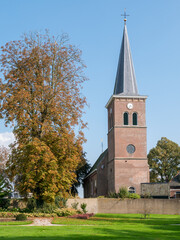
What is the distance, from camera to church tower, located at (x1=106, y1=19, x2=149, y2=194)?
162ft

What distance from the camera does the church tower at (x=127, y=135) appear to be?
49.5m

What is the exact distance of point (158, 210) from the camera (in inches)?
1548

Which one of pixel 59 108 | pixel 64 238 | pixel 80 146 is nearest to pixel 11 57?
pixel 59 108

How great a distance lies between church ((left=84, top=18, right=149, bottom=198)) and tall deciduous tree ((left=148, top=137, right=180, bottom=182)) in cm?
1654

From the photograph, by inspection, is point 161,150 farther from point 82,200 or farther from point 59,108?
point 59,108

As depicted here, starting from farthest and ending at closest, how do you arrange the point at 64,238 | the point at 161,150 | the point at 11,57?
the point at 161,150 → the point at 11,57 → the point at 64,238

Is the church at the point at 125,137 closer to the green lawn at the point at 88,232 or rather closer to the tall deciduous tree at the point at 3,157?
the tall deciduous tree at the point at 3,157

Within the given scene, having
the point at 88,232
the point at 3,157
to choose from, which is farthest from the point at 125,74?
the point at 88,232

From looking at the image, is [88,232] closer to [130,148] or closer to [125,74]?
[130,148]

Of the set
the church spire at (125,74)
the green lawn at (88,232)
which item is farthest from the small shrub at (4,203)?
the church spire at (125,74)

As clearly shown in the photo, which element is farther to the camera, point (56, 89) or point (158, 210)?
point (158, 210)

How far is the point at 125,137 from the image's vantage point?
169 ft

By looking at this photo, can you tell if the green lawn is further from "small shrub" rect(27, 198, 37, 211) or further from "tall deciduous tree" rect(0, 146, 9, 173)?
"tall deciduous tree" rect(0, 146, 9, 173)

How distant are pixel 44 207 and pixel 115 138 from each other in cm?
2388
